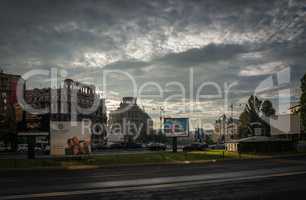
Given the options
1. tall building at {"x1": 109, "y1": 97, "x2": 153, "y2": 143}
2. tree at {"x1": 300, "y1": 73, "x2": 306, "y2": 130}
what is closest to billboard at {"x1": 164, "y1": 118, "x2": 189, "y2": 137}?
tree at {"x1": 300, "y1": 73, "x2": 306, "y2": 130}

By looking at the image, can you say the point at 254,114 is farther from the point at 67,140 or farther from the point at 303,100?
the point at 67,140

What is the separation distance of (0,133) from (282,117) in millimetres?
57061

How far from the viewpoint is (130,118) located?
182250 millimetres

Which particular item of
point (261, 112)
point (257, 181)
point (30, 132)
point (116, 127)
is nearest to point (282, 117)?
point (261, 112)

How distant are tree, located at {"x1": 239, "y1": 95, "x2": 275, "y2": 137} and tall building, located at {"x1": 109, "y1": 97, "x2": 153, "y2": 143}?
221 feet

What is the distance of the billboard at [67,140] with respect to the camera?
40125 millimetres

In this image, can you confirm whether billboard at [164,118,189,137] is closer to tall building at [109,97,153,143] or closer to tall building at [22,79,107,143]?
tall building at [22,79,107,143]

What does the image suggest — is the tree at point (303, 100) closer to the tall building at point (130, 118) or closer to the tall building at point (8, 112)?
the tall building at point (8, 112)

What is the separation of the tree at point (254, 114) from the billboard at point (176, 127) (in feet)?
153

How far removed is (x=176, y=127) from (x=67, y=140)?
23243mm

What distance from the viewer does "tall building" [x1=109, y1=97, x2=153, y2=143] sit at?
551 ft

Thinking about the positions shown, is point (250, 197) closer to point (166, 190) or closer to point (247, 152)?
point (166, 190)

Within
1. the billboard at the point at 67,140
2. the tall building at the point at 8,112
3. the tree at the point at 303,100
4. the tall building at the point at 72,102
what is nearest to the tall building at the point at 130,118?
the tall building at the point at 72,102

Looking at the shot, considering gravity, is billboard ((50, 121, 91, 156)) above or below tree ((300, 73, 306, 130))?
below
